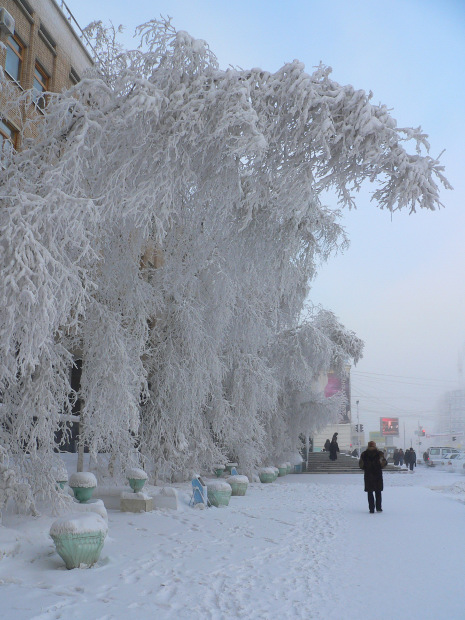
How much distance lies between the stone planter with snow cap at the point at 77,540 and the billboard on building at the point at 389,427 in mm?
116789

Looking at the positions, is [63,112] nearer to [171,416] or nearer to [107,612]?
[107,612]

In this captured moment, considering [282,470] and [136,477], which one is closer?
[136,477]

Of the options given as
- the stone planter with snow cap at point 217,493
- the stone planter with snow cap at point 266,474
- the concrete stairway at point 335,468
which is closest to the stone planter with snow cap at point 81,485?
the stone planter with snow cap at point 217,493

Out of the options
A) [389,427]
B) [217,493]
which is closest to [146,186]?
[217,493]

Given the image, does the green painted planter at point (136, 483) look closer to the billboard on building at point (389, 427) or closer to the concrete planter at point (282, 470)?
the concrete planter at point (282, 470)

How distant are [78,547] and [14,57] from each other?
13.3m

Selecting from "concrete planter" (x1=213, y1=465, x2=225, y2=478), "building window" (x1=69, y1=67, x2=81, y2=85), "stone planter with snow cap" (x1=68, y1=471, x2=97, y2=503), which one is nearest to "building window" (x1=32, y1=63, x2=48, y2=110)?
"building window" (x1=69, y1=67, x2=81, y2=85)

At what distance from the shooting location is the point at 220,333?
13820 mm

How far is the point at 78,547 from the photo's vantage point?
237 inches

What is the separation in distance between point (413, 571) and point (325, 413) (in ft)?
62.6

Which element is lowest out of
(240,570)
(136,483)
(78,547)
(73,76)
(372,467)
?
(240,570)

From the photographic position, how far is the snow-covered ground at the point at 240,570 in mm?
4980

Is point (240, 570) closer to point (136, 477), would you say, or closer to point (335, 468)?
point (136, 477)

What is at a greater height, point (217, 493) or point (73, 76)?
point (73, 76)
